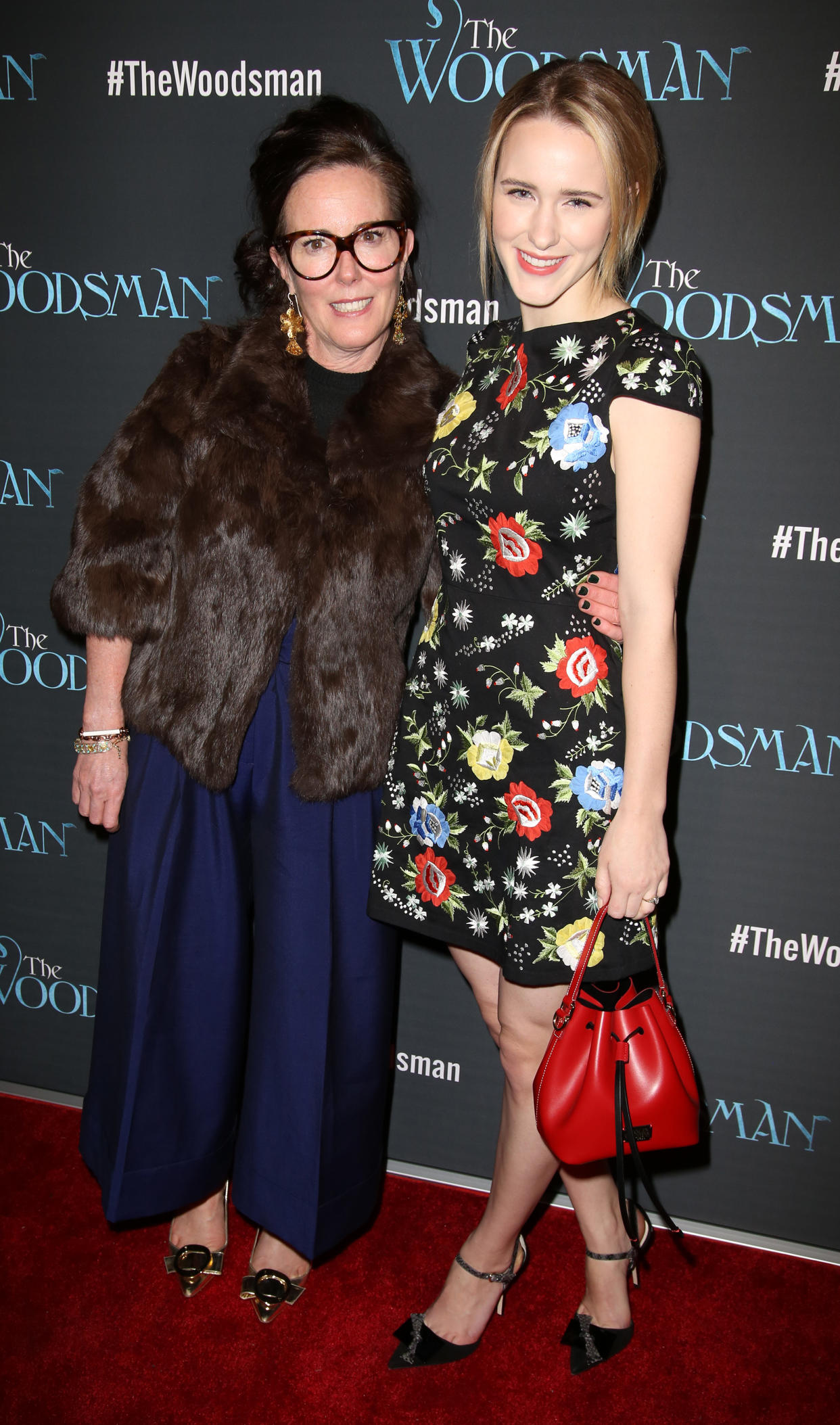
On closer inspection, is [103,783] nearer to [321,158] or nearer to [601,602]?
[601,602]

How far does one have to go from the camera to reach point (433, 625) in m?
1.69

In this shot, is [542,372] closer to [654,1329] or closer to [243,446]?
[243,446]

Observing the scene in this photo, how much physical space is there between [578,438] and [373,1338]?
1.68 m

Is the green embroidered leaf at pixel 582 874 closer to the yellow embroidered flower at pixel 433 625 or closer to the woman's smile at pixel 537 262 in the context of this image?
the yellow embroidered flower at pixel 433 625

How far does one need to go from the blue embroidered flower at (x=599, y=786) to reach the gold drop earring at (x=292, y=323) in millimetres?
857

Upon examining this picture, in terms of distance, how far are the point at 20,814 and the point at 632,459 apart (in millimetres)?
1768

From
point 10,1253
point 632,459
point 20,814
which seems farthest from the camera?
point 20,814

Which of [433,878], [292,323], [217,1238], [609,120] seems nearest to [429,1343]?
[217,1238]

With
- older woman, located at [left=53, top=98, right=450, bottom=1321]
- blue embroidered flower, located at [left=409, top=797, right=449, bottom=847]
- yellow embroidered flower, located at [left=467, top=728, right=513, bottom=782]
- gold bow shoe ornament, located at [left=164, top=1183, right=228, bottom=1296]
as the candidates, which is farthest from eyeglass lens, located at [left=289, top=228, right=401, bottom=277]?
gold bow shoe ornament, located at [left=164, top=1183, right=228, bottom=1296]

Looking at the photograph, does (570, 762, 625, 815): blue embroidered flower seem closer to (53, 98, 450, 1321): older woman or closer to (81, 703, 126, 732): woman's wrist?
(53, 98, 450, 1321): older woman

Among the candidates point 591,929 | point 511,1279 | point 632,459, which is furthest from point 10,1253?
point 632,459

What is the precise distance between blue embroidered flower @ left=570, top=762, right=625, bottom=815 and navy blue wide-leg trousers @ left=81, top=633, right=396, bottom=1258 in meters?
0.45

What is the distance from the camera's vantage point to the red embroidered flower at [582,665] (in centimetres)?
150

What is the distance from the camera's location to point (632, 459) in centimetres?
135
